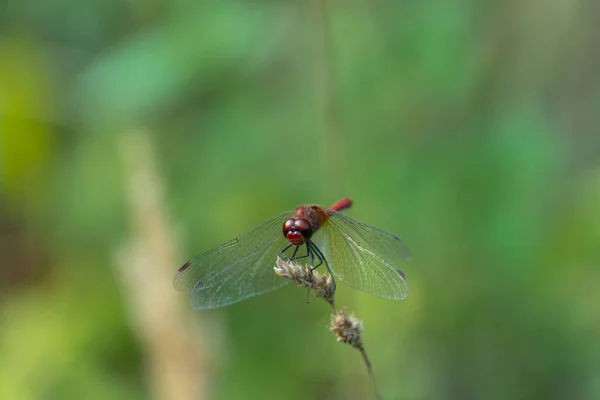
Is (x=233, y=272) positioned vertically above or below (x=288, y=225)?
below

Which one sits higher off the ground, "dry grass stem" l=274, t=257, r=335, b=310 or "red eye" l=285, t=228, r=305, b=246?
"dry grass stem" l=274, t=257, r=335, b=310

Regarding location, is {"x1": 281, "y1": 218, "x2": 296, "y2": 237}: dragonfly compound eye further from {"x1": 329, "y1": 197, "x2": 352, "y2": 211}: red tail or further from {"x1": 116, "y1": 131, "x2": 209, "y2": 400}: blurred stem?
{"x1": 116, "y1": 131, "x2": 209, "y2": 400}: blurred stem

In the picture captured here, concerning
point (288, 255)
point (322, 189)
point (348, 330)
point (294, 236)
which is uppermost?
point (348, 330)

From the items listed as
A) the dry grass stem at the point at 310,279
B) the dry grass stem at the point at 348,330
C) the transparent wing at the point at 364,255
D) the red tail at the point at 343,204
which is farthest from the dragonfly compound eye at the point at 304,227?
the dry grass stem at the point at 348,330

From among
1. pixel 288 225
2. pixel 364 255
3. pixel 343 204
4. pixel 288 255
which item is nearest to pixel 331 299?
pixel 364 255

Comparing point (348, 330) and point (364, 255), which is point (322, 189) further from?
point (348, 330)

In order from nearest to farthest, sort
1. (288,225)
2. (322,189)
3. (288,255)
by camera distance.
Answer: (288,225), (288,255), (322,189)

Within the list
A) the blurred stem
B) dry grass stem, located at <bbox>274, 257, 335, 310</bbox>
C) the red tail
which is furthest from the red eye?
dry grass stem, located at <bbox>274, 257, 335, 310</bbox>
